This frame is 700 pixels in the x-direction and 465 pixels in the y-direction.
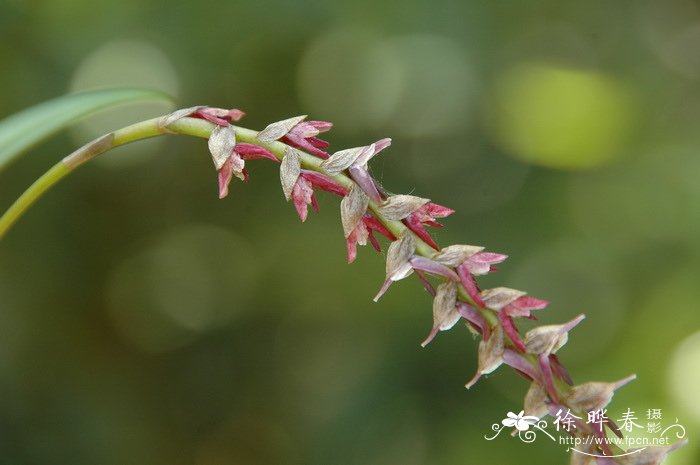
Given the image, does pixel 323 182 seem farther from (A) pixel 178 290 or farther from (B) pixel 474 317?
(A) pixel 178 290

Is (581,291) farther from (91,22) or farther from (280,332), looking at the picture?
(91,22)

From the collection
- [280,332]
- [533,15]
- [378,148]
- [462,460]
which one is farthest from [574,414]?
[533,15]

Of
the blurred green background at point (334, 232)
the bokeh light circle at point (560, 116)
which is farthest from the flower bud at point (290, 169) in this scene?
the bokeh light circle at point (560, 116)

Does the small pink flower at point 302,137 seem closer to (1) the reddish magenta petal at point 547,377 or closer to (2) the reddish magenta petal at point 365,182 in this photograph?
(2) the reddish magenta petal at point 365,182

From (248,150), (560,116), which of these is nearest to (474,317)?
(248,150)

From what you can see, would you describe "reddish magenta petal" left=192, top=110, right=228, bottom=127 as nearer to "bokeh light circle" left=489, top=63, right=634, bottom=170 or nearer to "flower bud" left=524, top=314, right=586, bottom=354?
"flower bud" left=524, top=314, right=586, bottom=354
